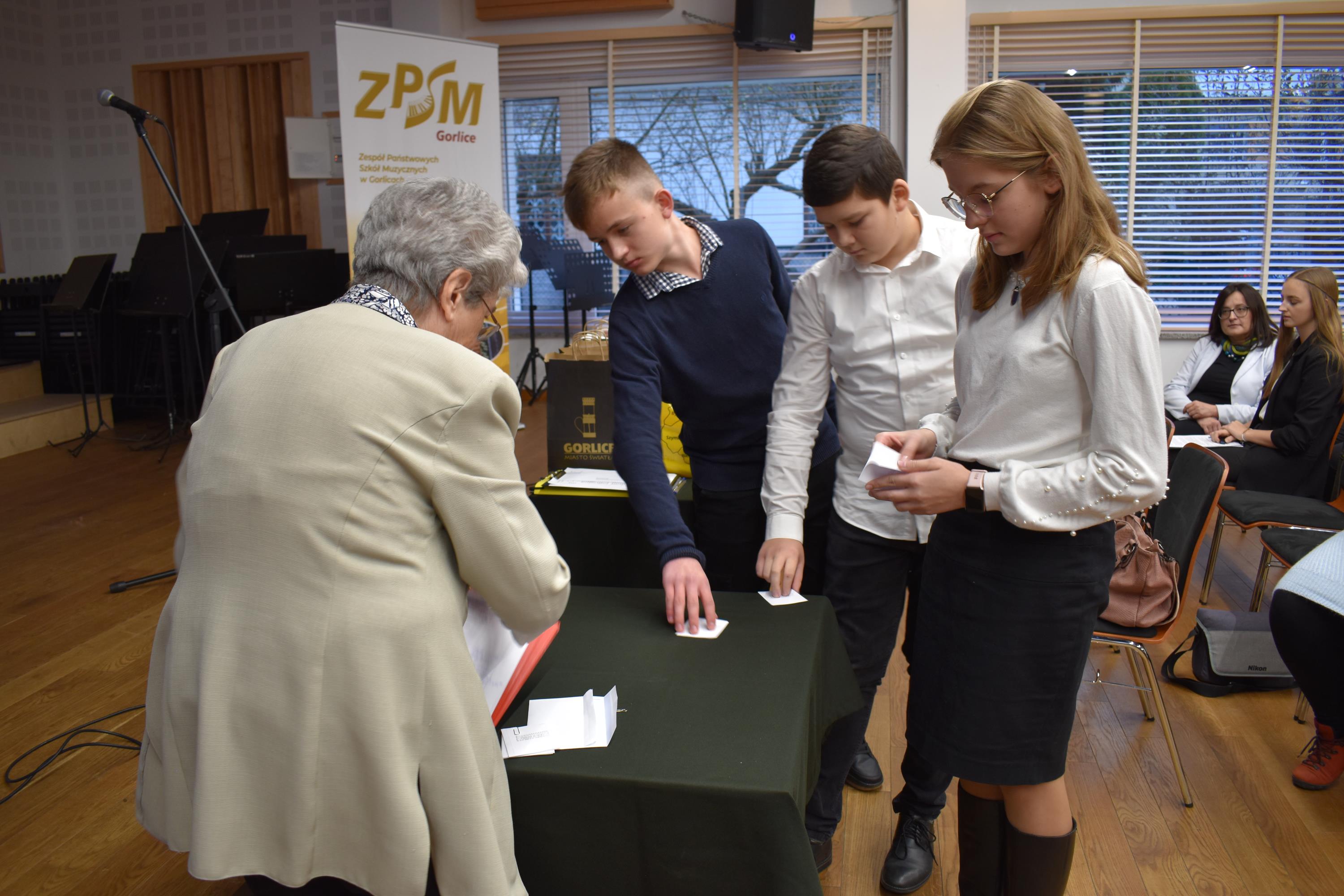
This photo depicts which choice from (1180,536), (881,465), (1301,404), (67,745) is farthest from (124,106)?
(1301,404)

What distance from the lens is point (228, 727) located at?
1.03 m

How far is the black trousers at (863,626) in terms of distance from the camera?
179 centimetres

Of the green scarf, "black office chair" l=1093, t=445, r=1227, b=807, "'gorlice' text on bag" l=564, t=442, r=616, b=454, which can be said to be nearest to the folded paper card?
"black office chair" l=1093, t=445, r=1227, b=807

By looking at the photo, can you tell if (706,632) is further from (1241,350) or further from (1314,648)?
(1241,350)

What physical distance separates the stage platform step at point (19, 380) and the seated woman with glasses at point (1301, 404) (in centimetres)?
778

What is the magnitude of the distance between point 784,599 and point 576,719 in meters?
0.53

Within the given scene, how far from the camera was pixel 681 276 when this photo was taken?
1.90m

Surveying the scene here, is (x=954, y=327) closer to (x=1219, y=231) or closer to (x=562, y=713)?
(x=562, y=713)

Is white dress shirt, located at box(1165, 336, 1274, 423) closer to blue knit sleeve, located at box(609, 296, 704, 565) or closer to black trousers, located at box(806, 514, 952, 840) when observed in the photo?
black trousers, located at box(806, 514, 952, 840)

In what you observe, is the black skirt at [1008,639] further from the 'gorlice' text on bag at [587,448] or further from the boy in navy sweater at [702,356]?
the 'gorlice' text on bag at [587,448]

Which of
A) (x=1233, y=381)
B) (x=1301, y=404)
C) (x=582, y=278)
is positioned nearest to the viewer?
(x=1301, y=404)

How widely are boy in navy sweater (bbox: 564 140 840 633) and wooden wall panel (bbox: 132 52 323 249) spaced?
7.24 meters

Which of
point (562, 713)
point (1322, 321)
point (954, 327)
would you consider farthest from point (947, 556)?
point (1322, 321)

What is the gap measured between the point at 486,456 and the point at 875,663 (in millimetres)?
1101
